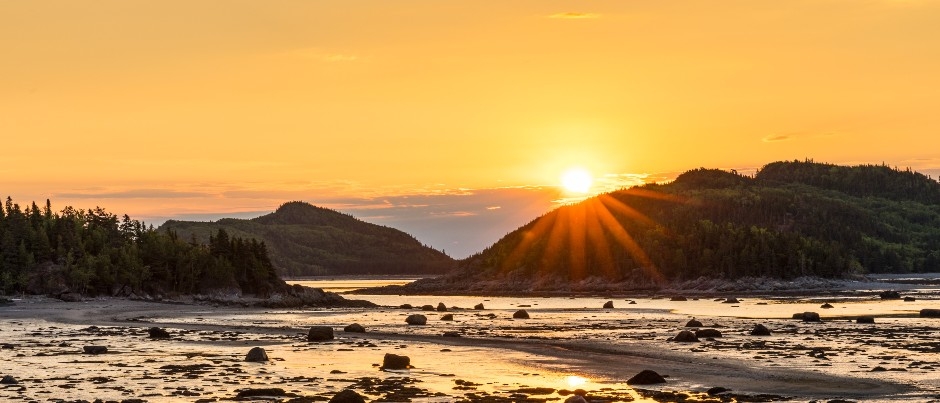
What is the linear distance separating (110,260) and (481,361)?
10141 cm

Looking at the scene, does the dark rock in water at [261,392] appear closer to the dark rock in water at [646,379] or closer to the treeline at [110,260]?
the dark rock in water at [646,379]

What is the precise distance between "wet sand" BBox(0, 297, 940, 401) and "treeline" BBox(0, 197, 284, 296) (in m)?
44.4

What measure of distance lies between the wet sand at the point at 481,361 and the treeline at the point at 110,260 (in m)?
44.4

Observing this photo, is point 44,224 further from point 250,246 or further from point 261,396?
point 261,396

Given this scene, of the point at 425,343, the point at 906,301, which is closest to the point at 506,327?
the point at 425,343

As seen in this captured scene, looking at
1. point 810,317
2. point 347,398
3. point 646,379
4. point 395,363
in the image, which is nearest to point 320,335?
point 395,363

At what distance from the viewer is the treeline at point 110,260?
14075cm

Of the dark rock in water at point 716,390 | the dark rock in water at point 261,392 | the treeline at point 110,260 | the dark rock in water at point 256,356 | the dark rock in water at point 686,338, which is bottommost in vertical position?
the dark rock in water at point 716,390

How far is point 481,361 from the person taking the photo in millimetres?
59125

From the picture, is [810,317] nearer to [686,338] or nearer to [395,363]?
[686,338]

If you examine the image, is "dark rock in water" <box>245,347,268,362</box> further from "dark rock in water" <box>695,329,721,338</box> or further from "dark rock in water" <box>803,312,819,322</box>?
"dark rock in water" <box>803,312,819,322</box>

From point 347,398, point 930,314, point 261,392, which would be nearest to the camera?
point 347,398

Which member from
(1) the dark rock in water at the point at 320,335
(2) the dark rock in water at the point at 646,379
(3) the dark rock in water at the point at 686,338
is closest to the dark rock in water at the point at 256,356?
(1) the dark rock in water at the point at 320,335

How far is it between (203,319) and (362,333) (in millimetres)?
29017
